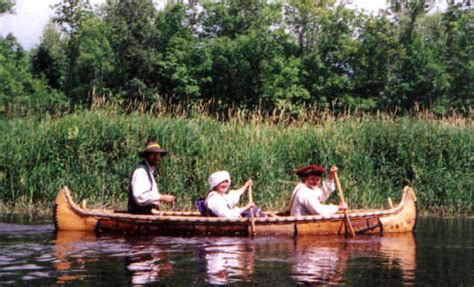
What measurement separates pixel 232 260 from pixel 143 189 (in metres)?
3.12

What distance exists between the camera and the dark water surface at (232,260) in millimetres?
10250

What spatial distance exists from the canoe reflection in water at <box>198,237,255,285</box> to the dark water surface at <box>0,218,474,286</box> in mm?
12

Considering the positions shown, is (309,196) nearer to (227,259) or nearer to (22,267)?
(227,259)

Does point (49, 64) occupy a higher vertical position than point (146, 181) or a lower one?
higher

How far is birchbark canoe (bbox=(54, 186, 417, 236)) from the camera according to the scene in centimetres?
1418

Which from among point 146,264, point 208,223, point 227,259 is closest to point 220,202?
point 208,223

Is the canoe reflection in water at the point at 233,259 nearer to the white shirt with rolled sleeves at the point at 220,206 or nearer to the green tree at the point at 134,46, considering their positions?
the white shirt with rolled sleeves at the point at 220,206

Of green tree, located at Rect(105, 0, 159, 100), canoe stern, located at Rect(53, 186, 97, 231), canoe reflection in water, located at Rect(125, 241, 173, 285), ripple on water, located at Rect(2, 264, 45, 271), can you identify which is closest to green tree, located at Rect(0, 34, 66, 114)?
green tree, located at Rect(105, 0, 159, 100)

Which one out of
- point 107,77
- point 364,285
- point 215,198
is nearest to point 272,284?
point 364,285

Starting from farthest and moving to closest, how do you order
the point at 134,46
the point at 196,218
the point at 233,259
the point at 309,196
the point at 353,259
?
the point at 134,46 → the point at 309,196 → the point at 196,218 → the point at 353,259 → the point at 233,259

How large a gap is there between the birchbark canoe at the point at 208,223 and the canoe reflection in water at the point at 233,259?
18 centimetres

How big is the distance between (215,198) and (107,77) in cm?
3329

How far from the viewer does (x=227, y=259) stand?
12.0 m

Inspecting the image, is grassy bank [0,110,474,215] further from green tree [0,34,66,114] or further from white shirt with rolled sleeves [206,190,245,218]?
green tree [0,34,66,114]
